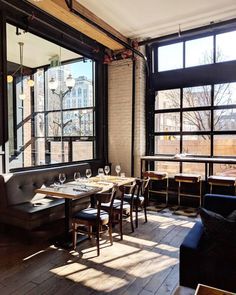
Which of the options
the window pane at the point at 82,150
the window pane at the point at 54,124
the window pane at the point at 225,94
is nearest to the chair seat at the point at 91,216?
the window pane at the point at 82,150

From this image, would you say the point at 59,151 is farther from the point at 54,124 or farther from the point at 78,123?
the point at 78,123

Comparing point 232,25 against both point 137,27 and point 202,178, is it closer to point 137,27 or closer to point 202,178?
point 137,27


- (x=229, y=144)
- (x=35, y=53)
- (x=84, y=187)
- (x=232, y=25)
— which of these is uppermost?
(x=232, y=25)

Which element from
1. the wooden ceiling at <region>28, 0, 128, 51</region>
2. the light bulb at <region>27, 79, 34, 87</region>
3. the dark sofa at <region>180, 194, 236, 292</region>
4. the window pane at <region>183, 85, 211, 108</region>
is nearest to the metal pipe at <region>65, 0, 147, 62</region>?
the wooden ceiling at <region>28, 0, 128, 51</region>

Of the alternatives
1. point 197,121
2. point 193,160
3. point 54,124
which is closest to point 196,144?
point 197,121

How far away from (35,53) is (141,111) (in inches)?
107

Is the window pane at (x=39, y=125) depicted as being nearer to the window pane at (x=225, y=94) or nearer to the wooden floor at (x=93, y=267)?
the wooden floor at (x=93, y=267)

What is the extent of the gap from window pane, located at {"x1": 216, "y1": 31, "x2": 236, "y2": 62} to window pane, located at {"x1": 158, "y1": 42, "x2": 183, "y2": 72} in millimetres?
782

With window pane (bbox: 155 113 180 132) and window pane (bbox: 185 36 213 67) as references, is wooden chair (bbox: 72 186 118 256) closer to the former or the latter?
window pane (bbox: 155 113 180 132)

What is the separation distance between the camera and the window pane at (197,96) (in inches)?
209

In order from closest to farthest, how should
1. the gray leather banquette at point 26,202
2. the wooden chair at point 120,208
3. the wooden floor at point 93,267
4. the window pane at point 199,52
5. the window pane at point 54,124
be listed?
1. the wooden floor at point 93,267
2. the gray leather banquette at point 26,202
3. the wooden chair at point 120,208
4. the window pane at point 199,52
5. the window pane at point 54,124

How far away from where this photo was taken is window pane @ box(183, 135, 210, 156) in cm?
535

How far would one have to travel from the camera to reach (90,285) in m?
2.40

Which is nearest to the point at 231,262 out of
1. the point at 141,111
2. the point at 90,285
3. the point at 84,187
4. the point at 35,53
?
the point at 90,285
